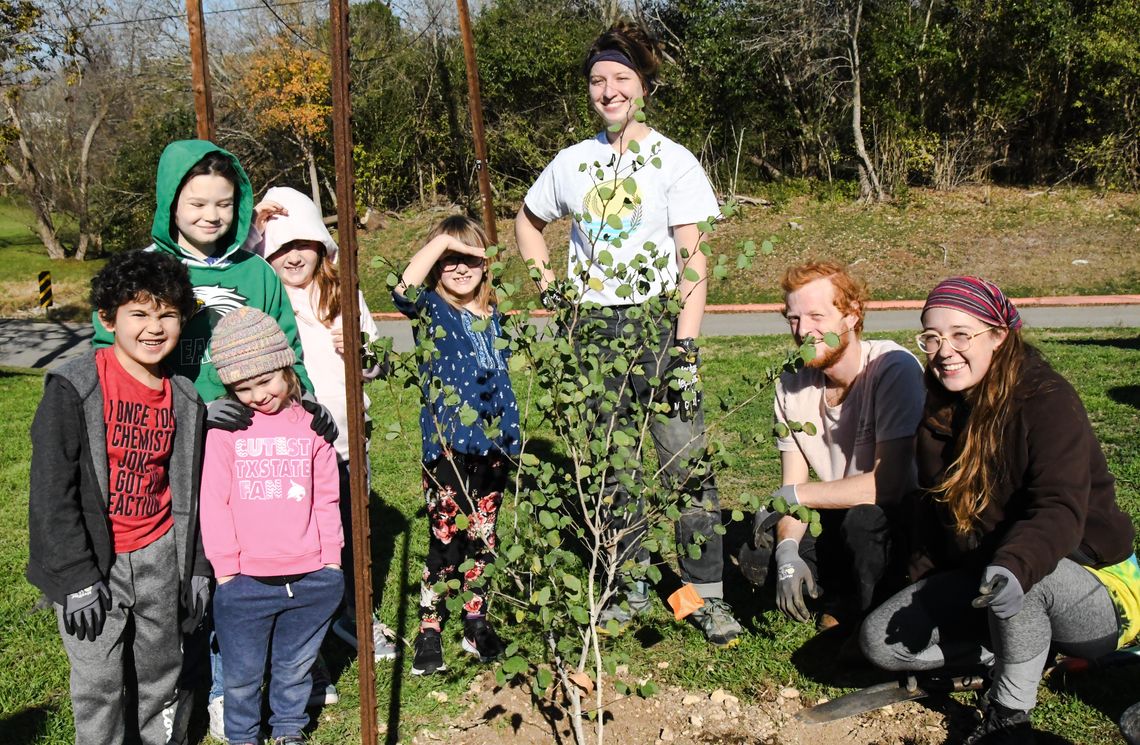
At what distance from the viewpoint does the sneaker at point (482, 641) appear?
342 cm

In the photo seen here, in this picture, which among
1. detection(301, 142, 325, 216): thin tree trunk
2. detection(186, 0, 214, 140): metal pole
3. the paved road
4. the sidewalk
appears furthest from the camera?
detection(301, 142, 325, 216): thin tree trunk

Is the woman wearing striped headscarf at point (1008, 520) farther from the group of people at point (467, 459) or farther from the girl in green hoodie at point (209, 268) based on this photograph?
the girl in green hoodie at point (209, 268)

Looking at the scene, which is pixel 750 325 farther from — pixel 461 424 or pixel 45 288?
pixel 45 288

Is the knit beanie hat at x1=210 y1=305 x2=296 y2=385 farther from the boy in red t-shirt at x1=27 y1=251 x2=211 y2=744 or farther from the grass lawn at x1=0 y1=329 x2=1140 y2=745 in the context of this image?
the grass lawn at x1=0 y1=329 x2=1140 y2=745

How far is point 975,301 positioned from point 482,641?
2.04 meters

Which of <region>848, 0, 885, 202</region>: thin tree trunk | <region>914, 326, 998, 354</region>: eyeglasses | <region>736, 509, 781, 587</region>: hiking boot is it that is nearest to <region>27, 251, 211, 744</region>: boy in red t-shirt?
<region>736, 509, 781, 587</region>: hiking boot

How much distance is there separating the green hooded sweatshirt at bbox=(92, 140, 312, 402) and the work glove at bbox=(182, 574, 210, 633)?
22.1 inches

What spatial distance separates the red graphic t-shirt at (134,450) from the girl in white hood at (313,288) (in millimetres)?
750

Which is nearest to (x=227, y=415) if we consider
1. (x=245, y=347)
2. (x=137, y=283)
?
(x=245, y=347)

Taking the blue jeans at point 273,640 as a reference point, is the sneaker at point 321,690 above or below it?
below

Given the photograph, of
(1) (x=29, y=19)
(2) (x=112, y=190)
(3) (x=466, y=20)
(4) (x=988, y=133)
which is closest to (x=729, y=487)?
(3) (x=466, y=20)

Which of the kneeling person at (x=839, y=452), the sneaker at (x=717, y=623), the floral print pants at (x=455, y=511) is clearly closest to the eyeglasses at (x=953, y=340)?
the kneeling person at (x=839, y=452)

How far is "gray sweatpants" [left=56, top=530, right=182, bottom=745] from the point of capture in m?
2.60

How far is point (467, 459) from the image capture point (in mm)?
3320
